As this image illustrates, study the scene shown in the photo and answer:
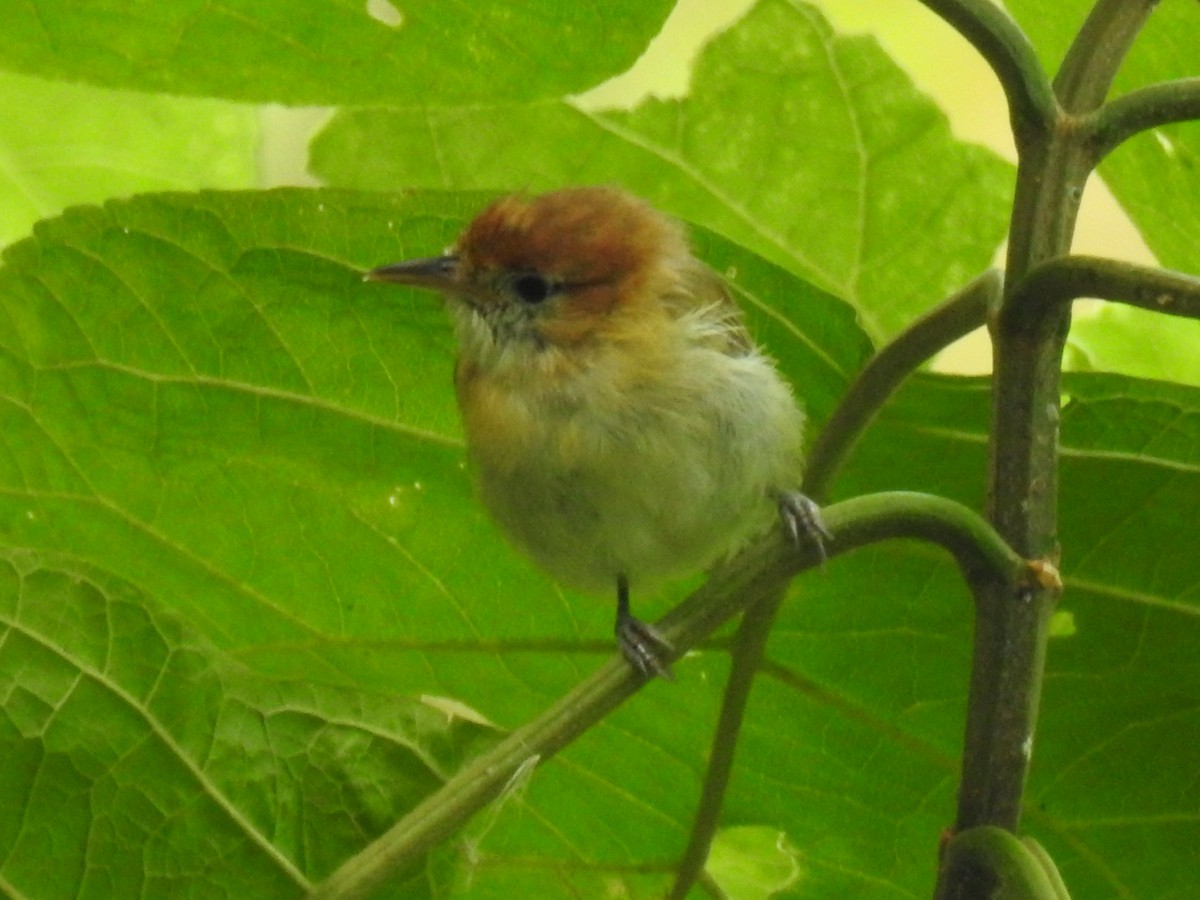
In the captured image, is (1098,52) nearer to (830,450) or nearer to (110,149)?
(830,450)

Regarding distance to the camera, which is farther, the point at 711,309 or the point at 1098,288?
the point at 711,309

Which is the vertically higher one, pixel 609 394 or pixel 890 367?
pixel 890 367

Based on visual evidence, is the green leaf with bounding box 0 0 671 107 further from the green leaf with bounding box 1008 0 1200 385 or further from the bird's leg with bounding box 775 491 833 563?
the green leaf with bounding box 1008 0 1200 385

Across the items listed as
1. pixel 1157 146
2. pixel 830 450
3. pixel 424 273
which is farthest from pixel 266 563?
pixel 1157 146

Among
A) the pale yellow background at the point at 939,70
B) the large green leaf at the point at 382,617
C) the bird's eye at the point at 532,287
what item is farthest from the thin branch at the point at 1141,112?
the pale yellow background at the point at 939,70

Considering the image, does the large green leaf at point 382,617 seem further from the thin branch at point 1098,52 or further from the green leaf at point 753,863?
the thin branch at point 1098,52

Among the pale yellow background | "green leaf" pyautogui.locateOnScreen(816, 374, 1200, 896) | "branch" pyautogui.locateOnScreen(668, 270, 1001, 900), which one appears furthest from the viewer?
the pale yellow background

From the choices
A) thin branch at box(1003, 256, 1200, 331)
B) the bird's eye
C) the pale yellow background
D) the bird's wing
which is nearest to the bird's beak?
the bird's eye
